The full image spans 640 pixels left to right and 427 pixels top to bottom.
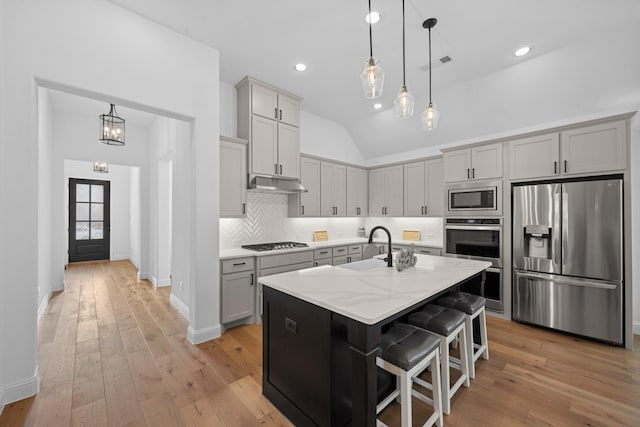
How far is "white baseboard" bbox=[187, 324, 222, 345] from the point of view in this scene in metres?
2.90

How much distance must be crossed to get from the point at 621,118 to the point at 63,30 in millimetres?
5262

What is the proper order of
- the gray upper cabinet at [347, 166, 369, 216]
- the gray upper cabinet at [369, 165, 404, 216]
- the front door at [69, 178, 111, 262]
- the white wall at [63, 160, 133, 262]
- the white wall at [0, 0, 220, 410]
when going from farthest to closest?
the white wall at [63, 160, 133, 262], the front door at [69, 178, 111, 262], the gray upper cabinet at [347, 166, 369, 216], the gray upper cabinet at [369, 165, 404, 216], the white wall at [0, 0, 220, 410]

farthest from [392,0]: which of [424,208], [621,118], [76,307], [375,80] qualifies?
[76,307]

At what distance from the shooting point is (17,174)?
6.47 feet

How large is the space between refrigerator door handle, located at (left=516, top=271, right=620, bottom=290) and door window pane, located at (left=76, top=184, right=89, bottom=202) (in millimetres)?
10046

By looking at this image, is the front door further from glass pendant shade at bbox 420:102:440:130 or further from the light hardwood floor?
glass pendant shade at bbox 420:102:440:130

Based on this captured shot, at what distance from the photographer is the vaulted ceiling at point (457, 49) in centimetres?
240

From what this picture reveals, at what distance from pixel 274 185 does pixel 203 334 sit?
6.63ft

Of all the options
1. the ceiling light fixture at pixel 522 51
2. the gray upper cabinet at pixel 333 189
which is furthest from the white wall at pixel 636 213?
the gray upper cabinet at pixel 333 189

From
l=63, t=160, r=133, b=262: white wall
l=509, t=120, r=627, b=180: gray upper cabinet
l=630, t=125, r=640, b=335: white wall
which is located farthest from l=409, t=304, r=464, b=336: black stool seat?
l=63, t=160, r=133, b=262: white wall

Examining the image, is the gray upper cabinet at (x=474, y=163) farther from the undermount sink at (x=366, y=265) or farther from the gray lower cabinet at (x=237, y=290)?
the gray lower cabinet at (x=237, y=290)

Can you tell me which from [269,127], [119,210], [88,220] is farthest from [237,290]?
[88,220]

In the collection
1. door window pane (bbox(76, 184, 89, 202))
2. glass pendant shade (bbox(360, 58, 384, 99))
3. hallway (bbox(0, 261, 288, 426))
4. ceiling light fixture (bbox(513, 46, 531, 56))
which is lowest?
hallway (bbox(0, 261, 288, 426))

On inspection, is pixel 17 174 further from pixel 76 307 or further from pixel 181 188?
pixel 76 307
